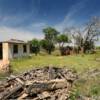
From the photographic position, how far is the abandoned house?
29191 millimetres

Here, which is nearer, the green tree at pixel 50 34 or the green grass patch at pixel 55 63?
the green grass patch at pixel 55 63

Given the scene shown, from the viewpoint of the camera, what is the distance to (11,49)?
29.6 metres

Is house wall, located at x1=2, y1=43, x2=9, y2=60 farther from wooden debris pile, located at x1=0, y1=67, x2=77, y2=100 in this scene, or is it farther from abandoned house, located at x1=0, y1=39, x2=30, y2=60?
→ wooden debris pile, located at x1=0, y1=67, x2=77, y2=100

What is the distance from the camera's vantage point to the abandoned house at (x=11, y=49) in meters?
29.2

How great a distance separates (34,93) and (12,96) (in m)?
0.95

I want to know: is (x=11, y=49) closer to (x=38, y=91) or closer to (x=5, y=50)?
(x=5, y=50)

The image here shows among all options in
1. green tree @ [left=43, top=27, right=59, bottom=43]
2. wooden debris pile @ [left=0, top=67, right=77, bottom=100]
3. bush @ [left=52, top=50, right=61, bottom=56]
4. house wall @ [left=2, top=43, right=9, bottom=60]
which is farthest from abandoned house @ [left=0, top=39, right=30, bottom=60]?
wooden debris pile @ [left=0, top=67, right=77, bottom=100]

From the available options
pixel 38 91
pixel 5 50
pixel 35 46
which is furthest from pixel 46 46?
pixel 38 91

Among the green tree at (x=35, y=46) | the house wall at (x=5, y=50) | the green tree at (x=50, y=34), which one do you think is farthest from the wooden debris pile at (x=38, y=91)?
the green tree at (x=50, y=34)

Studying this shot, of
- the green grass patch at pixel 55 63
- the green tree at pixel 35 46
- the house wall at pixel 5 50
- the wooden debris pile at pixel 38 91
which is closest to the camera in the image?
the wooden debris pile at pixel 38 91

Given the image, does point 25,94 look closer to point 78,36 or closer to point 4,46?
point 4,46

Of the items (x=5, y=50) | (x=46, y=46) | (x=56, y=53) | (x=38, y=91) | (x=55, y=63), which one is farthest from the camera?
(x=46, y=46)

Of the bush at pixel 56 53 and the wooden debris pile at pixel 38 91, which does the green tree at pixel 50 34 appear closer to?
the bush at pixel 56 53

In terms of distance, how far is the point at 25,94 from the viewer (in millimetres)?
8961
